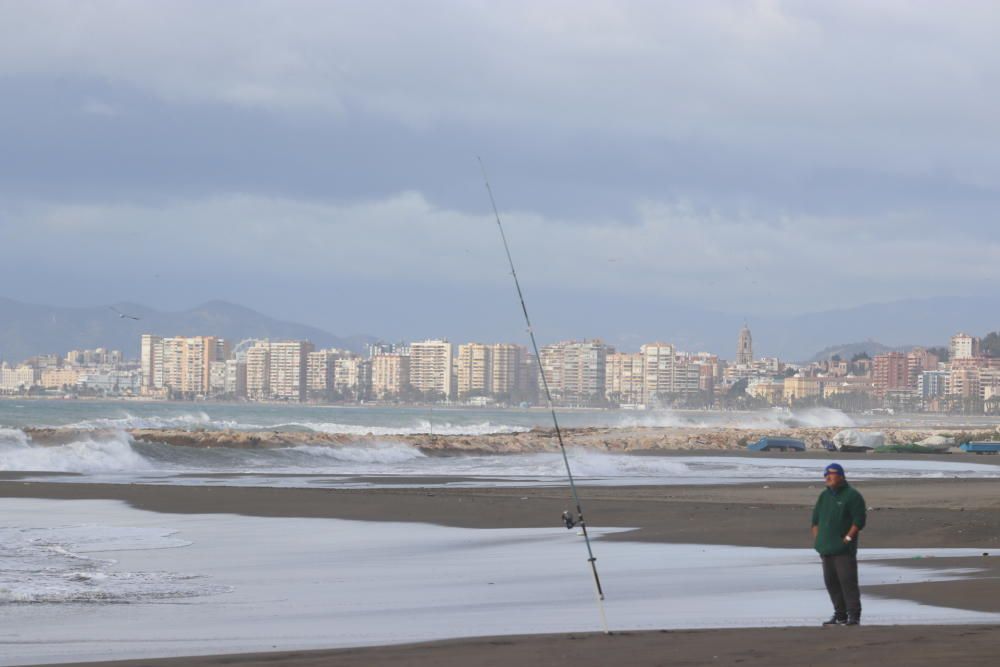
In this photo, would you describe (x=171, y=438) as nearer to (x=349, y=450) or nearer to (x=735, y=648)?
(x=349, y=450)

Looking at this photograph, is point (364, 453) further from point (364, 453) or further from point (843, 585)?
point (843, 585)

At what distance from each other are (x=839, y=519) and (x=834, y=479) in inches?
11.4

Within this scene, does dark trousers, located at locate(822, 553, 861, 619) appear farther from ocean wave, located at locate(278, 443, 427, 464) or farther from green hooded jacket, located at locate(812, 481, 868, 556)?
ocean wave, located at locate(278, 443, 427, 464)

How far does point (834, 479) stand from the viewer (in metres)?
10.1

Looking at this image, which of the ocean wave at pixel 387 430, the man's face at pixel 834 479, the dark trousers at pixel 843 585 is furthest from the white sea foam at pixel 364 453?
the dark trousers at pixel 843 585

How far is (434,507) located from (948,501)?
7868 mm

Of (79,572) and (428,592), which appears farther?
(79,572)

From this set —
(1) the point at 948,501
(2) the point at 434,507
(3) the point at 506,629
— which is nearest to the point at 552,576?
(3) the point at 506,629

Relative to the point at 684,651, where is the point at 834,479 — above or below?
above

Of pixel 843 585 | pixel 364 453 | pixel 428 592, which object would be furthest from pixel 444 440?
pixel 843 585

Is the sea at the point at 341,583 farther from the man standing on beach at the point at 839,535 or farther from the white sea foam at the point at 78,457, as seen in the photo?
the white sea foam at the point at 78,457

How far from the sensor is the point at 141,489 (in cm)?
2553

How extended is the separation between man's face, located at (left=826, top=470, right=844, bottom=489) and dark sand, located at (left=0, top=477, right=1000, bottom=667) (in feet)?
3.95

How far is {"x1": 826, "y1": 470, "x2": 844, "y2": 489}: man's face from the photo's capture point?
A: 10058 millimetres
